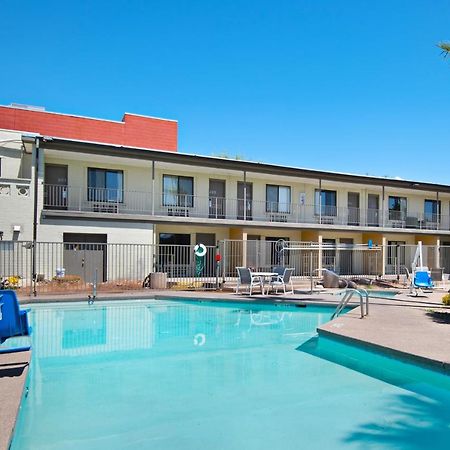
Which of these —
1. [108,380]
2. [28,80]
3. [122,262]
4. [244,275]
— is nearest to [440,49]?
[244,275]

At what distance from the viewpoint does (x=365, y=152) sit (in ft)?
83.3

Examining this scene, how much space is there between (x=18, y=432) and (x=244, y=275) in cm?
1155

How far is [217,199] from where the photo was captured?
24.7 metres

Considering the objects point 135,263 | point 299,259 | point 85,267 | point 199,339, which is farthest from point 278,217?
point 199,339

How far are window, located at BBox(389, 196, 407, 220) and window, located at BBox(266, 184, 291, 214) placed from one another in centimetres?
850

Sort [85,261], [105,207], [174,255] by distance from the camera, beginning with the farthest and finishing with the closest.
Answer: [174,255], [105,207], [85,261]

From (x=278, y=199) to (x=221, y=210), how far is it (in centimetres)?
399

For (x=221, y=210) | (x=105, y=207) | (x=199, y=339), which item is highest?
(x=221, y=210)

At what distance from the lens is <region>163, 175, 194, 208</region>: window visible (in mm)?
23688

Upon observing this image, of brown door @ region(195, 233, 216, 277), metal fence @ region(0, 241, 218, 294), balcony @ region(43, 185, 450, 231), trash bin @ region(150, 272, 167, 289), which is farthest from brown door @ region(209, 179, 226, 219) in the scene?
trash bin @ region(150, 272, 167, 289)

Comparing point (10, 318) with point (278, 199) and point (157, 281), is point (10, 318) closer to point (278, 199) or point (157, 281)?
point (157, 281)

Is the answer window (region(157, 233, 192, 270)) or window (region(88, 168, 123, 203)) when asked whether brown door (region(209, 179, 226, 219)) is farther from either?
window (region(88, 168, 123, 203))

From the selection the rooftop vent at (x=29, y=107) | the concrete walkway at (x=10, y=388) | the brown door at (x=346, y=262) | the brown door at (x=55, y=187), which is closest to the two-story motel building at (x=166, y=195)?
the brown door at (x=55, y=187)

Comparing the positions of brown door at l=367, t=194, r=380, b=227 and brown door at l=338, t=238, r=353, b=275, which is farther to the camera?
brown door at l=367, t=194, r=380, b=227
